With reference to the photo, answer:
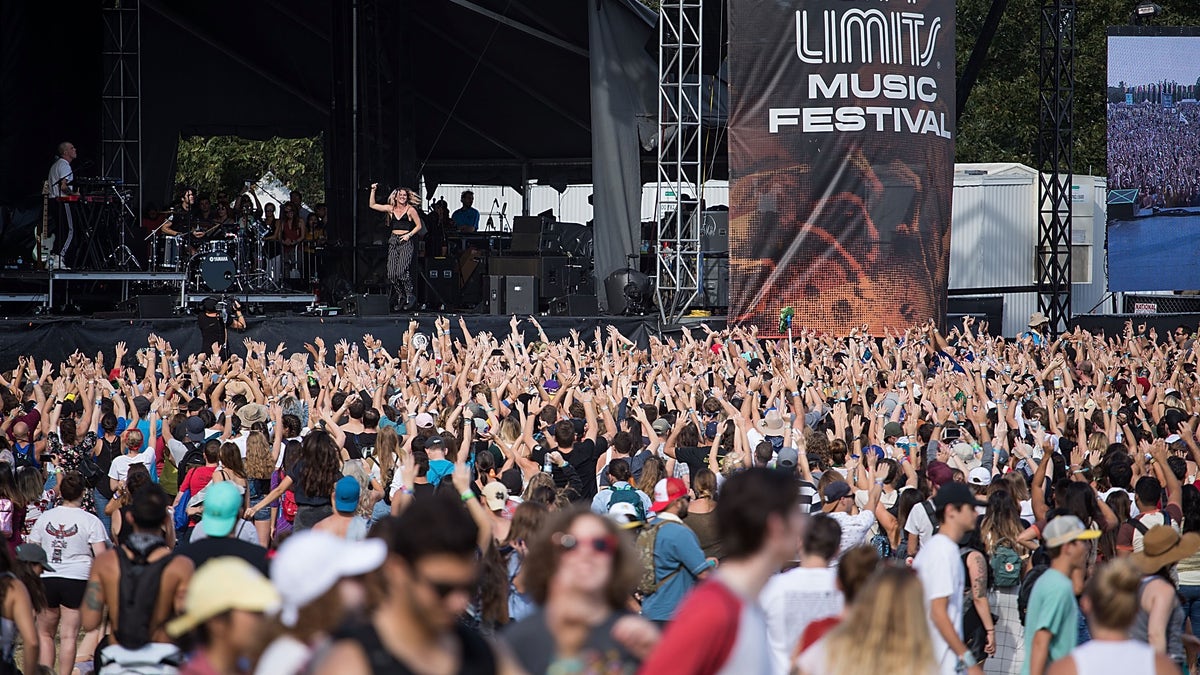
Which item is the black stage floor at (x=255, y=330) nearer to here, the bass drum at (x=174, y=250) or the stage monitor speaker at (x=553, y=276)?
the stage monitor speaker at (x=553, y=276)

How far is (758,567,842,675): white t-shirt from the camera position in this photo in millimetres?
4617

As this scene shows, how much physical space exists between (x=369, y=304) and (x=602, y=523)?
51.4 feet

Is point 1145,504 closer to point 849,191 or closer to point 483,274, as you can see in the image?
point 849,191

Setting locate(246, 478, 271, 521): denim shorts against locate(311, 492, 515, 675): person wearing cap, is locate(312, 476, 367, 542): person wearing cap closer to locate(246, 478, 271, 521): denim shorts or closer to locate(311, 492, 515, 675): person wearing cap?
locate(246, 478, 271, 521): denim shorts

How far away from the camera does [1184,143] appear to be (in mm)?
23953

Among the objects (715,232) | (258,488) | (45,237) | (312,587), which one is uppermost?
(715,232)

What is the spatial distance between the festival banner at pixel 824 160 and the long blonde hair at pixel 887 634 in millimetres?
15381

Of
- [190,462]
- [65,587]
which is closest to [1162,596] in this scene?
[65,587]

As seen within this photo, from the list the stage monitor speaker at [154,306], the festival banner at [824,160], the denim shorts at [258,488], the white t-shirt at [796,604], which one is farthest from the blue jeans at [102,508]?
the festival banner at [824,160]

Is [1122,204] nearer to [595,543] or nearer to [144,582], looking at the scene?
[144,582]

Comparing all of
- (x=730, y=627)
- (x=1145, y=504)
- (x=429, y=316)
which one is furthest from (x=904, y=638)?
(x=429, y=316)

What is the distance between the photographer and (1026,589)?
598 centimetres

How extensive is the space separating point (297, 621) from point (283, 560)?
0.14 meters

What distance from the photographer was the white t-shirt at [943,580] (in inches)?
199
